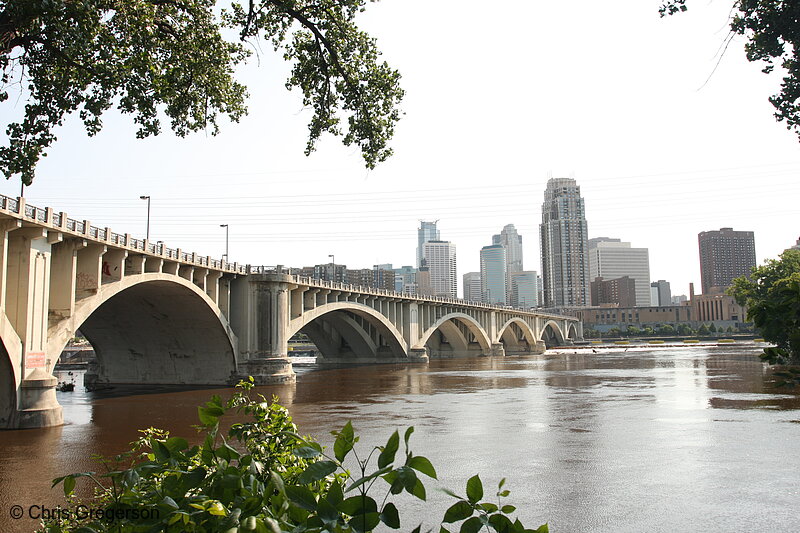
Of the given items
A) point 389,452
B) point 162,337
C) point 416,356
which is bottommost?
point 416,356

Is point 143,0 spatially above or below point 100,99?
above

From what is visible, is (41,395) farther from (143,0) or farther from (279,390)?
(143,0)

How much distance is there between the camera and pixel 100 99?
1116cm

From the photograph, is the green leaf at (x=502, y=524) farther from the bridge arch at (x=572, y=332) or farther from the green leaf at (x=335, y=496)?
the bridge arch at (x=572, y=332)

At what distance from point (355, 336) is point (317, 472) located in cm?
7962

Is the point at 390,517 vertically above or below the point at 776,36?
below

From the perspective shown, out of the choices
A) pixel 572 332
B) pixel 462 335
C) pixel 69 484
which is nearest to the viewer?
pixel 69 484

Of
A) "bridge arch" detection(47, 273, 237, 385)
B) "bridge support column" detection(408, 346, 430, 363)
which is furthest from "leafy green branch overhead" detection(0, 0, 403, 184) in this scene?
"bridge support column" detection(408, 346, 430, 363)

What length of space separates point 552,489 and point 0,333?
74.3ft

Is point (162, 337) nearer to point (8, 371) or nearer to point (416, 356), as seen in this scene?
point (8, 371)

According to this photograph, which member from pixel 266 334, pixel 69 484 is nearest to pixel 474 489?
pixel 69 484

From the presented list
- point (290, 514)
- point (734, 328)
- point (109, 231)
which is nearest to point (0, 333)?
point (109, 231)

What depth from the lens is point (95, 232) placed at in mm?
34031

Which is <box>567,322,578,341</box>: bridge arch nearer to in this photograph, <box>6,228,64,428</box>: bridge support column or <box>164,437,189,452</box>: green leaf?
<box>6,228,64,428</box>: bridge support column
